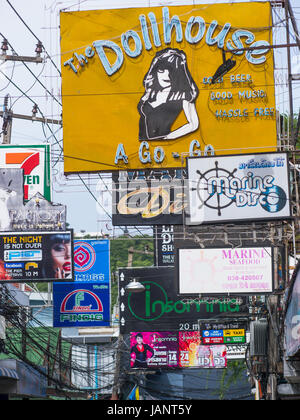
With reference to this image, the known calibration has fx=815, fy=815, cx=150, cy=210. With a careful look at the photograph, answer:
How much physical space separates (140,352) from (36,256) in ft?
37.6

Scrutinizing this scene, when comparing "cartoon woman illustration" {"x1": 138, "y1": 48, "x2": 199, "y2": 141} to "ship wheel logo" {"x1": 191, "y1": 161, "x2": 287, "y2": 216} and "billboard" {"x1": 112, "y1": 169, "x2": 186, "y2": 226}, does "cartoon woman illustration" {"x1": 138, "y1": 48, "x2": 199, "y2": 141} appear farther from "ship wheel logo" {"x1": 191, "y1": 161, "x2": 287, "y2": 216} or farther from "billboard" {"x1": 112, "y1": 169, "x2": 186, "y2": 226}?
"ship wheel logo" {"x1": 191, "y1": 161, "x2": 287, "y2": 216}

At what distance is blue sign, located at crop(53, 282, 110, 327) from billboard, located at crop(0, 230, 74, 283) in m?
5.25

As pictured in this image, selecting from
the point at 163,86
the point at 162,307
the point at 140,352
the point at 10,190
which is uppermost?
the point at 163,86

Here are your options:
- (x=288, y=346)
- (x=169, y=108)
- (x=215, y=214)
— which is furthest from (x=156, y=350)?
(x=288, y=346)

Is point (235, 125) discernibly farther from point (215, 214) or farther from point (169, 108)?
point (215, 214)

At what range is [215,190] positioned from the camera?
19344 millimetres

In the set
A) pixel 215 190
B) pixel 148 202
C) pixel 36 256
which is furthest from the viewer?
pixel 148 202

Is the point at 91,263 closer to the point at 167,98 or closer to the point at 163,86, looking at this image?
the point at 167,98

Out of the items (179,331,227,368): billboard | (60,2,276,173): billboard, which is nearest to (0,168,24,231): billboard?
(60,2,276,173): billboard

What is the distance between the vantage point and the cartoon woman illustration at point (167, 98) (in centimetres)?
2412

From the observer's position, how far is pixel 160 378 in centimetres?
4566

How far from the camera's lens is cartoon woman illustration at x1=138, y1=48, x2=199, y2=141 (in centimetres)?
2412

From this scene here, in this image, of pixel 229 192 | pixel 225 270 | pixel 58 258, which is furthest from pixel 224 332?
Answer: pixel 229 192

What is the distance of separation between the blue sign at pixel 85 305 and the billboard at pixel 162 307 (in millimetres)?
3699
